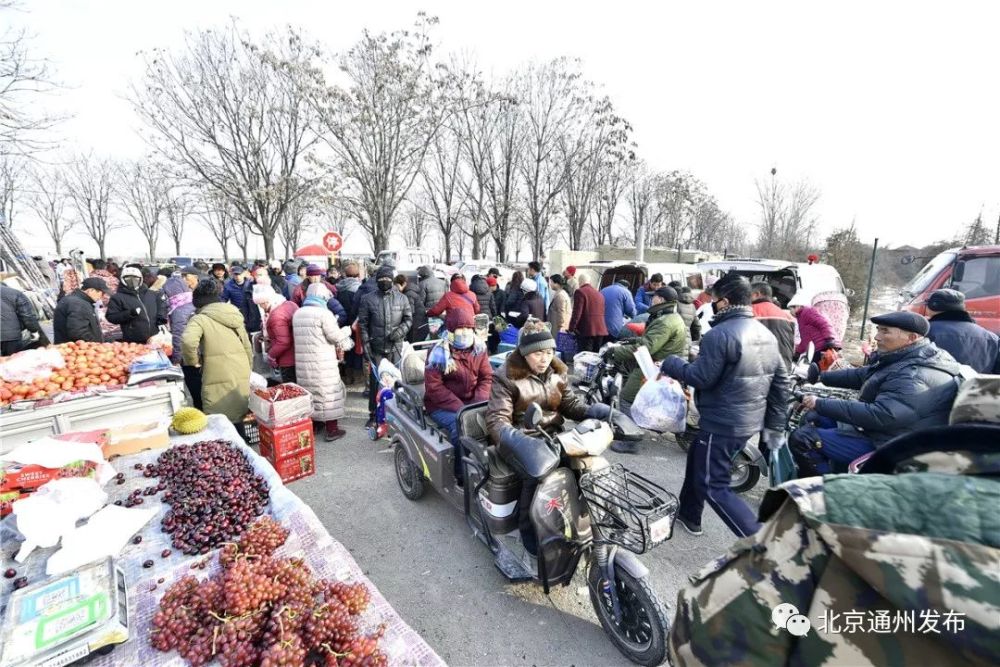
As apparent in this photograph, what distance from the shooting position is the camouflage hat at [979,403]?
94 cm

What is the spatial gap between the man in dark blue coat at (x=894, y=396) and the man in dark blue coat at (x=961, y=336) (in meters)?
1.48

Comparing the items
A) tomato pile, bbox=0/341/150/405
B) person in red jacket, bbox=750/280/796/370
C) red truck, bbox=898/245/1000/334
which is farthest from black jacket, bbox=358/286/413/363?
red truck, bbox=898/245/1000/334

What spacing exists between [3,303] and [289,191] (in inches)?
544

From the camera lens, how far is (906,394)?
2.90m

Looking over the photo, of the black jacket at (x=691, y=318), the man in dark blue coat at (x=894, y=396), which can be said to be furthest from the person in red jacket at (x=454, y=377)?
the black jacket at (x=691, y=318)

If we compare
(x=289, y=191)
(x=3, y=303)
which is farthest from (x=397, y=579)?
(x=289, y=191)

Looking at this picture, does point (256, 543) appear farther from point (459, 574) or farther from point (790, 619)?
point (790, 619)

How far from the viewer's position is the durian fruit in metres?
3.28

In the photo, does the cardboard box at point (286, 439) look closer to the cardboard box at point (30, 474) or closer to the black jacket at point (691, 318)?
the cardboard box at point (30, 474)

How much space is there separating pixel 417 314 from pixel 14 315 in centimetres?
576

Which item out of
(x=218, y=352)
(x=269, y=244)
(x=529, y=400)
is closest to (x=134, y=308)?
(x=218, y=352)

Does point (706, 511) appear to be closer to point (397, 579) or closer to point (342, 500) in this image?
point (397, 579)

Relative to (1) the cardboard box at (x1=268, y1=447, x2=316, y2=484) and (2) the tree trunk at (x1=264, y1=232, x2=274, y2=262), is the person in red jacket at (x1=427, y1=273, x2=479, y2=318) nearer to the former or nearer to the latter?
(1) the cardboard box at (x1=268, y1=447, x2=316, y2=484)

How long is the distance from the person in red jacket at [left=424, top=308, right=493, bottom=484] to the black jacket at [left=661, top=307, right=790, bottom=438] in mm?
1801
